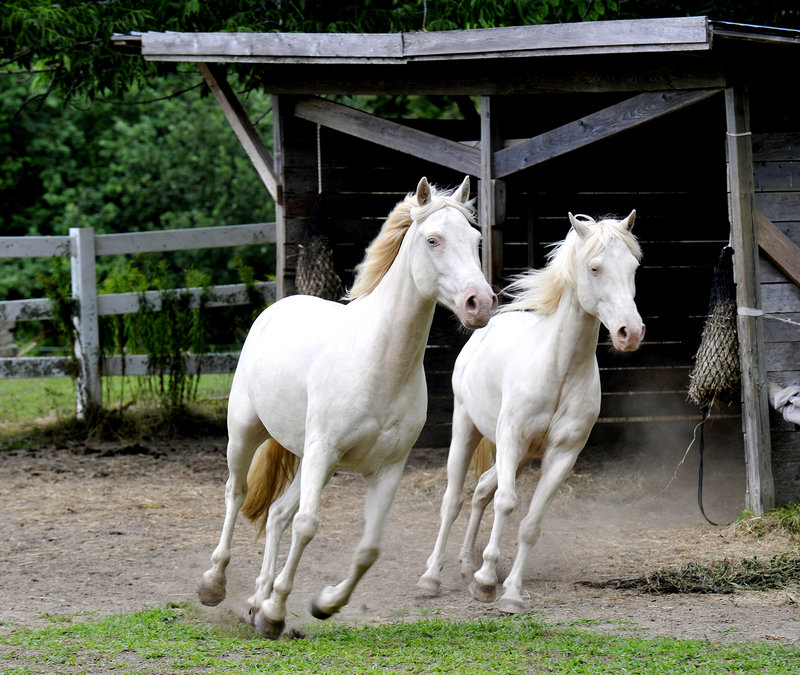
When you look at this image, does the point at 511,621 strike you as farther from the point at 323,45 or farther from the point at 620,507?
the point at 323,45

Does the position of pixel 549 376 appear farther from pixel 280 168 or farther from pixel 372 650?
pixel 280 168

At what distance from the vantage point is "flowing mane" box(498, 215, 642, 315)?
16.3ft

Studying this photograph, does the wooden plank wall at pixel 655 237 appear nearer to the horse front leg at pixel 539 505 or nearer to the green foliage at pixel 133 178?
the horse front leg at pixel 539 505

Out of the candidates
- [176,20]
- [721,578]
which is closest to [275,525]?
[721,578]

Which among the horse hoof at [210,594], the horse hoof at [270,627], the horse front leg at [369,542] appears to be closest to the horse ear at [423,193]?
the horse front leg at [369,542]

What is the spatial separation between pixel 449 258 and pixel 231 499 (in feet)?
6.14

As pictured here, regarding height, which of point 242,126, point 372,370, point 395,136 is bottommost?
point 372,370

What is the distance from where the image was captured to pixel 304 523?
162 inches

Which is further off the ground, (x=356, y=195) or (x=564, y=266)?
(x=356, y=195)

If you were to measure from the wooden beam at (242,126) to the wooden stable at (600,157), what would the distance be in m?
0.02

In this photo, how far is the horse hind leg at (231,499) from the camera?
4770 millimetres

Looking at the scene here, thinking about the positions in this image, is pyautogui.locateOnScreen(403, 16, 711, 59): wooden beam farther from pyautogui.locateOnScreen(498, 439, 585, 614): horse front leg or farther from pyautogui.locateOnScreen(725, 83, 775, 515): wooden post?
pyautogui.locateOnScreen(498, 439, 585, 614): horse front leg

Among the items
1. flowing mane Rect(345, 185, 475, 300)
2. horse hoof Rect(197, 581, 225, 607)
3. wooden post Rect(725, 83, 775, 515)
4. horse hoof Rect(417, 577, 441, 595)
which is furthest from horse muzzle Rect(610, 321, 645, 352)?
horse hoof Rect(197, 581, 225, 607)

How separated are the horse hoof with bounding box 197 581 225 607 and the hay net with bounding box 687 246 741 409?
10.7ft
